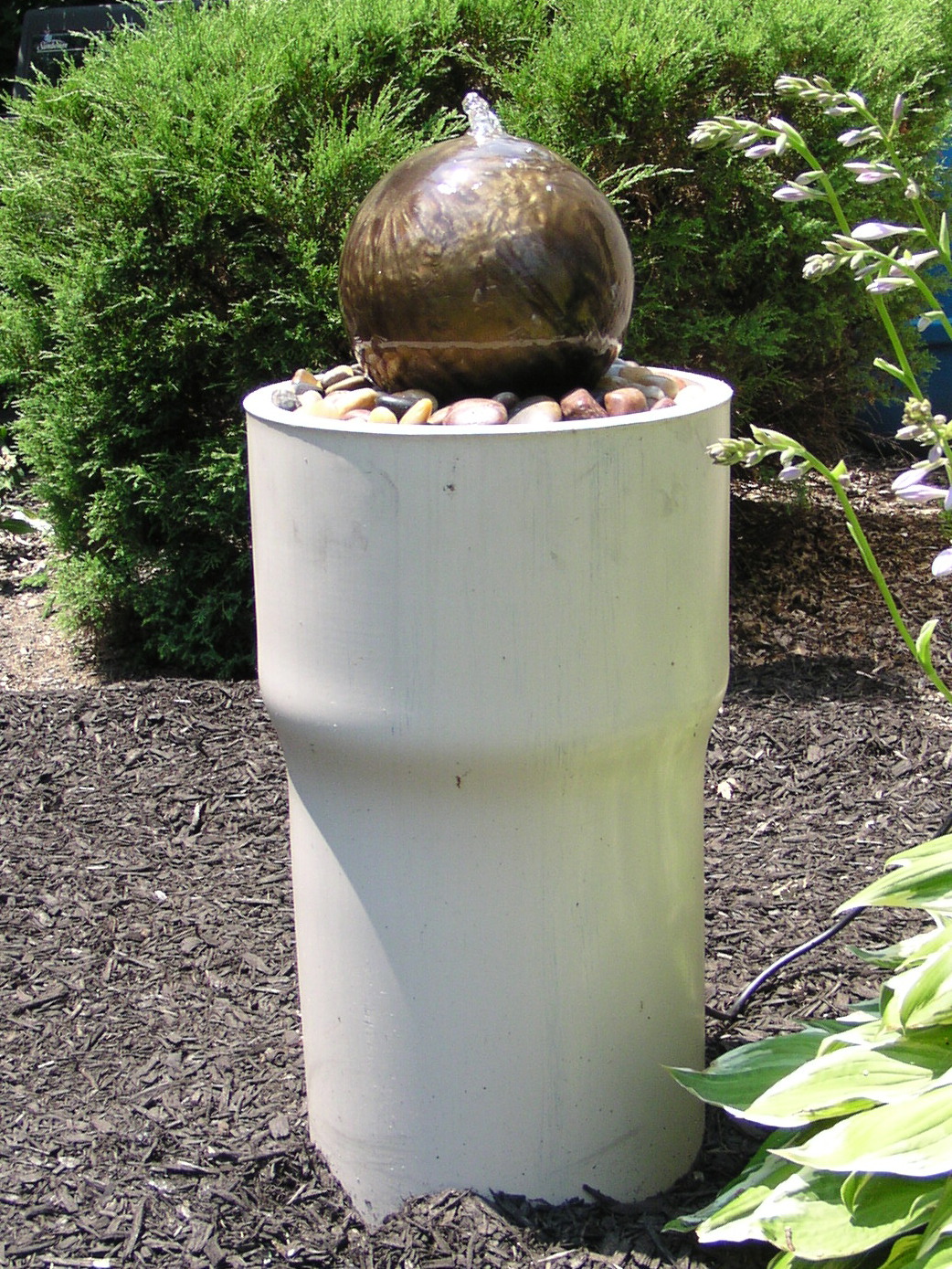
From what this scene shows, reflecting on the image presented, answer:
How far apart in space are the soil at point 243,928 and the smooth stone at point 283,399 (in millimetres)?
1376

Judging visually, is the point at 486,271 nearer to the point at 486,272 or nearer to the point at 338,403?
the point at 486,272

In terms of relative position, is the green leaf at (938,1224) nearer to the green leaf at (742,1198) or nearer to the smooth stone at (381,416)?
the green leaf at (742,1198)

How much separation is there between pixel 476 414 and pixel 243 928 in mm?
1781

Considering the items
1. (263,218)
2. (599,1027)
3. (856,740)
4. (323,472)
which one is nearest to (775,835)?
(856,740)

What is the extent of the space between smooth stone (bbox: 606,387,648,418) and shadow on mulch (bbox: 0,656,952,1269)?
4.40 ft

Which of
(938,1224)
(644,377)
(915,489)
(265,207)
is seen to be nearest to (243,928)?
(644,377)

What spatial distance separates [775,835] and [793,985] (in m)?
0.79

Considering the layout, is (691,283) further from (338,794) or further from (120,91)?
(338,794)

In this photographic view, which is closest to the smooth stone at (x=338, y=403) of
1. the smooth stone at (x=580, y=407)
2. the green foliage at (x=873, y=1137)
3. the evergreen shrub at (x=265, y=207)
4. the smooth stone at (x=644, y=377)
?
the smooth stone at (x=580, y=407)

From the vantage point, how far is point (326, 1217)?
247 centimetres

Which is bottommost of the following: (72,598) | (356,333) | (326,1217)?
(326,1217)

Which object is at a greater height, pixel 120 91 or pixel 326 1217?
pixel 120 91

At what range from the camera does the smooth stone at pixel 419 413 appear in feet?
7.46

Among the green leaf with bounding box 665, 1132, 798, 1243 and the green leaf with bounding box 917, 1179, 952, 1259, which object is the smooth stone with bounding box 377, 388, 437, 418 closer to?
the green leaf with bounding box 665, 1132, 798, 1243
